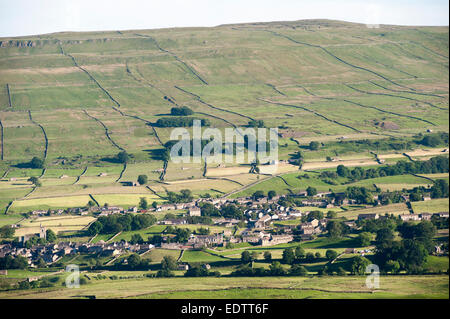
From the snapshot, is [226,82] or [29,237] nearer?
[29,237]

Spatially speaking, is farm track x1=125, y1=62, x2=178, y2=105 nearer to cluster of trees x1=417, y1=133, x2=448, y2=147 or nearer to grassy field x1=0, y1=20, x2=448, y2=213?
grassy field x1=0, y1=20, x2=448, y2=213

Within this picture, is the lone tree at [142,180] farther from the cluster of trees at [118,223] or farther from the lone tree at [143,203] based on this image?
the cluster of trees at [118,223]

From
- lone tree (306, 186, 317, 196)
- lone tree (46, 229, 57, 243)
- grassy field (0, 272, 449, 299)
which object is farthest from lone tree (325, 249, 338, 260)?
lone tree (306, 186, 317, 196)

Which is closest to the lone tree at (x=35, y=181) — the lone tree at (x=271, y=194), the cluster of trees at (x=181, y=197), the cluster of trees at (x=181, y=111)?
the cluster of trees at (x=181, y=197)

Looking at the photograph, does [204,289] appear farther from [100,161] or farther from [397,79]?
[397,79]

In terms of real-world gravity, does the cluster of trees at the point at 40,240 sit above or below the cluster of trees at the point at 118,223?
below

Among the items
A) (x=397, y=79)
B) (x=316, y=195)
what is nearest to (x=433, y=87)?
(x=397, y=79)
